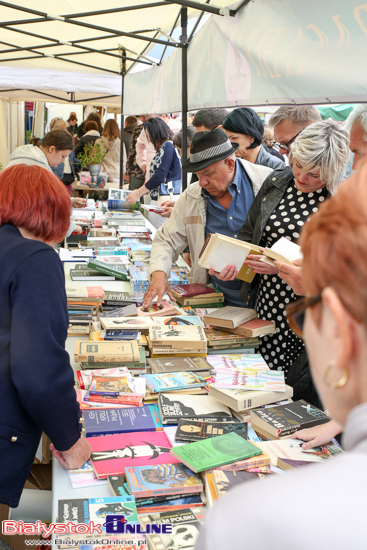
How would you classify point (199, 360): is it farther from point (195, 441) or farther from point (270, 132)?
point (270, 132)

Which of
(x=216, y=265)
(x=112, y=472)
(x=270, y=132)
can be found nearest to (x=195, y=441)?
(x=112, y=472)

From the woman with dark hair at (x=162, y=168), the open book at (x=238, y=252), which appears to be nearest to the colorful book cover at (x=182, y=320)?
the open book at (x=238, y=252)

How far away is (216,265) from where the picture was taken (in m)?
2.54

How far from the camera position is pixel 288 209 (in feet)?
8.43

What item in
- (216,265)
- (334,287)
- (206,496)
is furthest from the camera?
(216,265)

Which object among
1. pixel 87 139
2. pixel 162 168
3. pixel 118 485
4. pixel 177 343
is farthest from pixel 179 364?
pixel 87 139

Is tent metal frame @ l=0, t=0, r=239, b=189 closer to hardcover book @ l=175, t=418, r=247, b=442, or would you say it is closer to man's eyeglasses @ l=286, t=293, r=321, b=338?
hardcover book @ l=175, t=418, r=247, b=442

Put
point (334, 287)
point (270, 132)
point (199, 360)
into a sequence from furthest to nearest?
Answer: 1. point (270, 132)
2. point (199, 360)
3. point (334, 287)

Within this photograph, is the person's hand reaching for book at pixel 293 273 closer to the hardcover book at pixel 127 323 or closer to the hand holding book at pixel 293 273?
the hand holding book at pixel 293 273

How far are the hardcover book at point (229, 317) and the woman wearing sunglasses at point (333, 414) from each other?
180cm

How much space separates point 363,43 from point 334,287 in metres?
1.45

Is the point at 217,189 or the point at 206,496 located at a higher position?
the point at 217,189

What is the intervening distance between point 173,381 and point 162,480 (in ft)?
2.00

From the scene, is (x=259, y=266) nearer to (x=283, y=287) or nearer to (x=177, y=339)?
(x=283, y=287)
